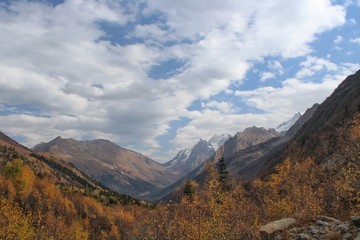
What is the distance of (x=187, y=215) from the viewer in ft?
133

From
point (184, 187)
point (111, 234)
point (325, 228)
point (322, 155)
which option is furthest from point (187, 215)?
point (111, 234)

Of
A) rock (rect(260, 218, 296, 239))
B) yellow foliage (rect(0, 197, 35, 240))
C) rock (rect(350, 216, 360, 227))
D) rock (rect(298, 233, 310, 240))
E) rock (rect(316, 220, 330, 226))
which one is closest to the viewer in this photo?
rock (rect(350, 216, 360, 227))

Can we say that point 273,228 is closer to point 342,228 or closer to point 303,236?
point 303,236

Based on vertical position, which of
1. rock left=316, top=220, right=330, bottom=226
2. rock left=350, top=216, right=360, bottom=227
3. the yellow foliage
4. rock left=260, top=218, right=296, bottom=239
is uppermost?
rock left=350, top=216, right=360, bottom=227

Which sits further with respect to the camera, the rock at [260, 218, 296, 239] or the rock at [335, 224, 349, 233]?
the rock at [260, 218, 296, 239]

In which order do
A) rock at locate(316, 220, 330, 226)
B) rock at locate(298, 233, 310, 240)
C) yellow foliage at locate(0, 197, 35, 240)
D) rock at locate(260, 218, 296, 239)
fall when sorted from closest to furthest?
rock at locate(298, 233, 310, 240) → rock at locate(316, 220, 330, 226) → rock at locate(260, 218, 296, 239) → yellow foliage at locate(0, 197, 35, 240)

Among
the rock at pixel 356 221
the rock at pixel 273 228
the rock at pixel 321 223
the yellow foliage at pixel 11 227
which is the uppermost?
the rock at pixel 356 221

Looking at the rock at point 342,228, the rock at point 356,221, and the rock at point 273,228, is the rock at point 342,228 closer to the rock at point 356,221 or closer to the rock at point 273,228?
the rock at point 356,221

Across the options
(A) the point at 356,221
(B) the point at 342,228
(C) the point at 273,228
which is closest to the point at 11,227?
(C) the point at 273,228

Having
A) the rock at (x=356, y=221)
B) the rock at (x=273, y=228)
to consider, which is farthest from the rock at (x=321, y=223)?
the rock at (x=273, y=228)

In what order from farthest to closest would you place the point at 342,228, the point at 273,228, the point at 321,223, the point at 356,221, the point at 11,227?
the point at 11,227
the point at 273,228
the point at 321,223
the point at 342,228
the point at 356,221

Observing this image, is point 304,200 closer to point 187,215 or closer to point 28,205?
point 187,215

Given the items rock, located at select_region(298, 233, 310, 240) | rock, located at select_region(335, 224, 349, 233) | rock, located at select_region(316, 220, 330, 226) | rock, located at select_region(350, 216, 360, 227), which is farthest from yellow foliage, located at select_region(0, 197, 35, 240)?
rock, located at select_region(350, 216, 360, 227)

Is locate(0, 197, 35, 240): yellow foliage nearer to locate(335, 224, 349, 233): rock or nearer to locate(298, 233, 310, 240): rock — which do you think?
locate(298, 233, 310, 240): rock
